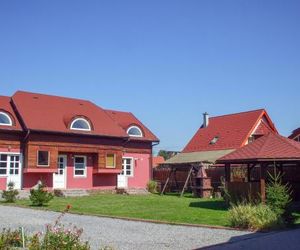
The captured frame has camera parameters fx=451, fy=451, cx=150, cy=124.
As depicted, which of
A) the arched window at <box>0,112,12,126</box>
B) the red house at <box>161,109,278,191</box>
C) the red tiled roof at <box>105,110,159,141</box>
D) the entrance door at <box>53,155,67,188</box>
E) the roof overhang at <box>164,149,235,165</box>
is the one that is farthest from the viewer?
the red tiled roof at <box>105,110,159,141</box>

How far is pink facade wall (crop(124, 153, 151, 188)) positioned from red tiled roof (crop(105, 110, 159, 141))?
4.87 ft

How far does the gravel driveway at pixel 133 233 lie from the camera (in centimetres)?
1105

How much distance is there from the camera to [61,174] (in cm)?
3020

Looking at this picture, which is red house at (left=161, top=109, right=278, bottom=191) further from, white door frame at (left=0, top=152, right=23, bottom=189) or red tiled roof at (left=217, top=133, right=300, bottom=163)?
white door frame at (left=0, top=152, right=23, bottom=189)

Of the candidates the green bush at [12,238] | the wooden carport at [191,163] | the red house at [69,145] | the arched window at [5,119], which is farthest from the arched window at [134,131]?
the green bush at [12,238]

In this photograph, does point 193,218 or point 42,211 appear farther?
point 42,211

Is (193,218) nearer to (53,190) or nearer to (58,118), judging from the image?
(53,190)

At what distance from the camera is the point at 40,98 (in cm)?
3234

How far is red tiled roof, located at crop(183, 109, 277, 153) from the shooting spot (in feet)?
117

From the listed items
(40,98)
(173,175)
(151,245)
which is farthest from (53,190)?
(151,245)

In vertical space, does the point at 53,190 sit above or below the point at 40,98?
below

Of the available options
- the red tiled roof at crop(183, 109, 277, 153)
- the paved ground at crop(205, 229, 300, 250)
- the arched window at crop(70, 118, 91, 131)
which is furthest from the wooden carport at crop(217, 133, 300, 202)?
the red tiled roof at crop(183, 109, 277, 153)

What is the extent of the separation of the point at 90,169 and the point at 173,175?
21.4 ft

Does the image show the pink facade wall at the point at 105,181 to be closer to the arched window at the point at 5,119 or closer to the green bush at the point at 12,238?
the arched window at the point at 5,119
